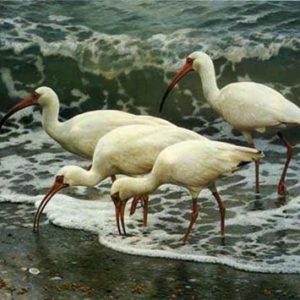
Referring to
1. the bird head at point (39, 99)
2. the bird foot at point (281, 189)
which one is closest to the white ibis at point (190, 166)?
the bird foot at point (281, 189)

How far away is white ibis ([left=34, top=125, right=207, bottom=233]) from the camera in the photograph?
9.99 metres

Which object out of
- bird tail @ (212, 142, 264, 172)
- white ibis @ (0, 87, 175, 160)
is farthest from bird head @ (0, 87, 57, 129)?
bird tail @ (212, 142, 264, 172)

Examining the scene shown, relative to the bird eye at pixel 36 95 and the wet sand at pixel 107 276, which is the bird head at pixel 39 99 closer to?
the bird eye at pixel 36 95

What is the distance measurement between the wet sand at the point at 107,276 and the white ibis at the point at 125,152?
22.8 inches

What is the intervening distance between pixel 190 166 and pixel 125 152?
2.82 ft

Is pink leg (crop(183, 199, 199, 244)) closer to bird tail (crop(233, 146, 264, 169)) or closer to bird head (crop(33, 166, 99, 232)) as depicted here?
bird tail (crop(233, 146, 264, 169))

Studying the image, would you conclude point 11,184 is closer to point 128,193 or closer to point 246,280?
point 128,193

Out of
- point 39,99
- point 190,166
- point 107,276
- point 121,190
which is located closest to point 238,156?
point 190,166

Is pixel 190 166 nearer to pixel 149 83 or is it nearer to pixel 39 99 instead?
pixel 39 99

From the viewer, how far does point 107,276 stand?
863cm

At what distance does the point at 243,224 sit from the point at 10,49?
856 centimetres

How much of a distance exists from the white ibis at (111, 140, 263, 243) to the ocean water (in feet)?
1.69

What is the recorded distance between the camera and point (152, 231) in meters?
10.1

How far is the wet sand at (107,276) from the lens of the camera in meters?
8.17
